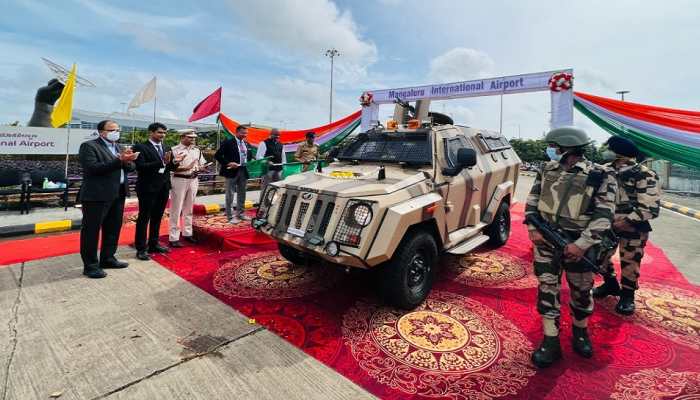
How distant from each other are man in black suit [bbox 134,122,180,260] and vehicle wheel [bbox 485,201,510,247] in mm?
4480

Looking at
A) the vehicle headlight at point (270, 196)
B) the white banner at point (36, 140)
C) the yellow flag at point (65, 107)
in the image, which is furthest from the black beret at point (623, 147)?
the white banner at point (36, 140)

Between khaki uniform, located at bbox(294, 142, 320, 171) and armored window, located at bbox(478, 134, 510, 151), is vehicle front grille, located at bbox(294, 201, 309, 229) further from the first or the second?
khaki uniform, located at bbox(294, 142, 320, 171)

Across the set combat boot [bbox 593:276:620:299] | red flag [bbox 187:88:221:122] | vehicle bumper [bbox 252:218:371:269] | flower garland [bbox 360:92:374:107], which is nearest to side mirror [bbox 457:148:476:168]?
vehicle bumper [bbox 252:218:371:269]

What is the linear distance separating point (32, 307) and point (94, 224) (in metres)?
0.94

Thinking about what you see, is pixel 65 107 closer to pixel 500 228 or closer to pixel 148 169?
pixel 148 169

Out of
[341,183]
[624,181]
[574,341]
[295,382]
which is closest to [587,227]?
[574,341]

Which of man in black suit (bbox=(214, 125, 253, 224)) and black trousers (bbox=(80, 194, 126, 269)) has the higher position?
man in black suit (bbox=(214, 125, 253, 224))

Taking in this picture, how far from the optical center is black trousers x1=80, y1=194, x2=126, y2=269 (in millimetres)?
3752

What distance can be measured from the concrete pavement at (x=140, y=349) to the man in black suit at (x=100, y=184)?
408mm

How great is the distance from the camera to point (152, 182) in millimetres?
4402

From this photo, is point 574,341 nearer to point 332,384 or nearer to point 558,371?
point 558,371

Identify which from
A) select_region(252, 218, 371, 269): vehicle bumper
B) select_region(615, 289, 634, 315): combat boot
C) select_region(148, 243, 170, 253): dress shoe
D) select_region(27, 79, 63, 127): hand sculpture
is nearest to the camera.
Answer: select_region(252, 218, 371, 269): vehicle bumper

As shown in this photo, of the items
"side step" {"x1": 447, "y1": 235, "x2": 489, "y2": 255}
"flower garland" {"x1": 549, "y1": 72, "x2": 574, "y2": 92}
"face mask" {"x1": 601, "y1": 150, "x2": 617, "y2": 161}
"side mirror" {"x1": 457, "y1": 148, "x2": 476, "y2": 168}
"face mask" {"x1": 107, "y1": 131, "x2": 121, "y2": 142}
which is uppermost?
"flower garland" {"x1": 549, "y1": 72, "x2": 574, "y2": 92}

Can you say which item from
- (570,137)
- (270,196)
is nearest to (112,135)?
(270,196)
